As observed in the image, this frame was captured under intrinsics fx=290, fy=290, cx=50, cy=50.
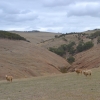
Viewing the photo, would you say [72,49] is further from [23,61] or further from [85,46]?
[23,61]

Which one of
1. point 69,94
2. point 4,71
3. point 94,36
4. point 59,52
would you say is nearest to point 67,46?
point 59,52

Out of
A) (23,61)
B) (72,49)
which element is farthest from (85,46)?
(23,61)

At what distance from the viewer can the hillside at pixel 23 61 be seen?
2146 inches

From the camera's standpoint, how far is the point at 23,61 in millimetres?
64500

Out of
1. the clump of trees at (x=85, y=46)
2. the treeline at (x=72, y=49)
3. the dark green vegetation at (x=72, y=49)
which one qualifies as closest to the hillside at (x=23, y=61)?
the dark green vegetation at (x=72, y=49)

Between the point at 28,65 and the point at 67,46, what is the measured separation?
43.1 metres

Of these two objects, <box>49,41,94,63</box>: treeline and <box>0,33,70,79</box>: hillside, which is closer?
<box>0,33,70,79</box>: hillside

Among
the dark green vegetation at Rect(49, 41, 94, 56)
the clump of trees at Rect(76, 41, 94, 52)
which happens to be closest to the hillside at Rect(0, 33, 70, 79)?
the dark green vegetation at Rect(49, 41, 94, 56)

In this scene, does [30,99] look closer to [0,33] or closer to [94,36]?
[0,33]

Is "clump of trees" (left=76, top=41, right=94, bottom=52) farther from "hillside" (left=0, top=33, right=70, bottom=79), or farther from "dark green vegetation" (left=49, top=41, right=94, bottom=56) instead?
"hillside" (left=0, top=33, right=70, bottom=79)

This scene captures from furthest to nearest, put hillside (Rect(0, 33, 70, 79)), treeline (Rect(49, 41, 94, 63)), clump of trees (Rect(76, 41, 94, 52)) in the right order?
treeline (Rect(49, 41, 94, 63))
clump of trees (Rect(76, 41, 94, 52))
hillside (Rect(0, 33, 70, 79))

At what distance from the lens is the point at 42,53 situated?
81.2 m

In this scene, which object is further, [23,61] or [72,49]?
[72,49]

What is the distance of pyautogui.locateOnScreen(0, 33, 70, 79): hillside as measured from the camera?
54513mm
